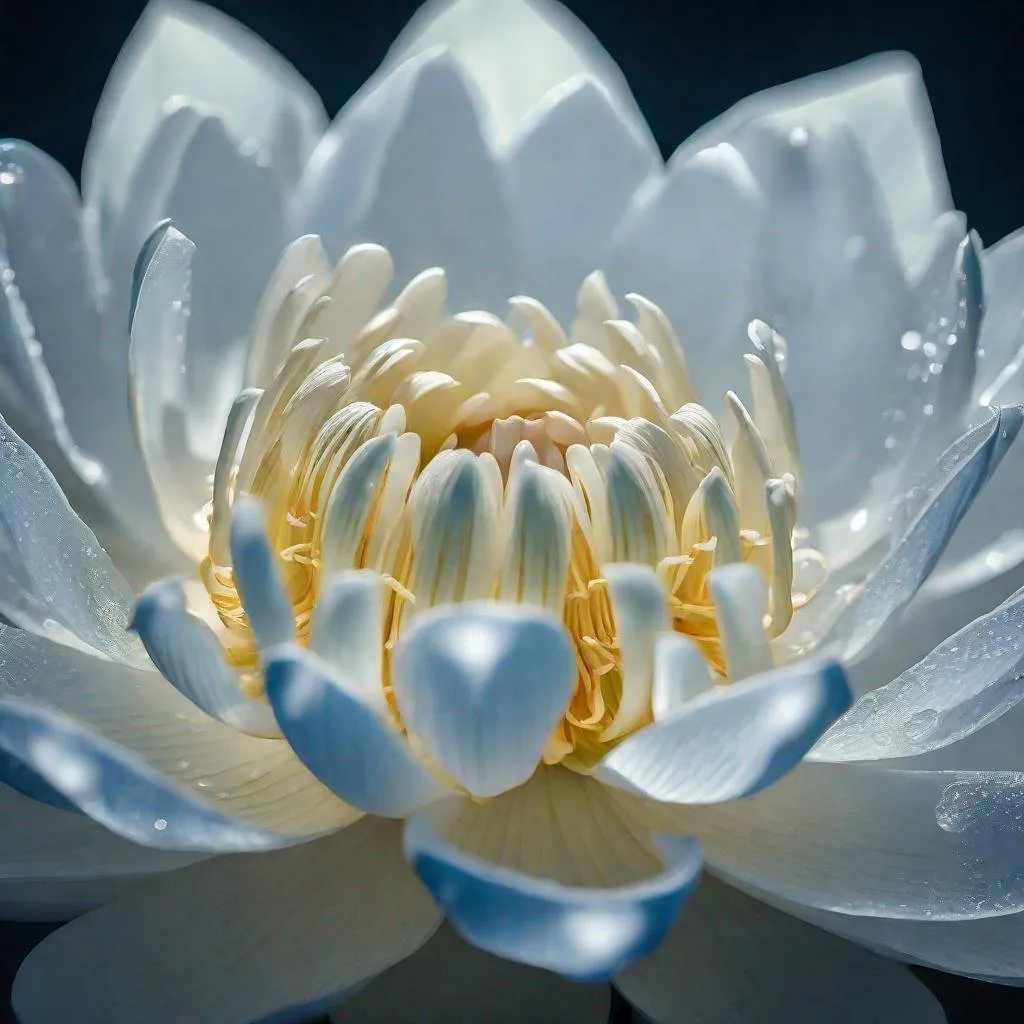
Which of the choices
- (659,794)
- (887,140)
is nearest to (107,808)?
(659,794)

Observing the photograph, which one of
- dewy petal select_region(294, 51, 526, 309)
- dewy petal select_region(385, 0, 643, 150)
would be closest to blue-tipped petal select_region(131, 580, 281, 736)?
dewy petal select_region(294, 51, 526, 309)

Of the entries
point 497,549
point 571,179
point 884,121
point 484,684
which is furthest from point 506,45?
point 484,684

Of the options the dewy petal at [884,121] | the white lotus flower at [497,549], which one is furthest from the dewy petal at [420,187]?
the dewy petal at [884,121]

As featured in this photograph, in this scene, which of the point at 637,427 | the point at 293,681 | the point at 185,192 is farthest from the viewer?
the point at 185,192

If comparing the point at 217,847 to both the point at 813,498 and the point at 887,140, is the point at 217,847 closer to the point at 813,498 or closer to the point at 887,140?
the point at 813,498

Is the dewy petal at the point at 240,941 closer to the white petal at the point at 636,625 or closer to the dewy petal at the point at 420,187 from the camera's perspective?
the white petal at the point at 636,625

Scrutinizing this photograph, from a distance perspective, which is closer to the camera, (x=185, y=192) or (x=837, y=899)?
(x=837, y=899)
